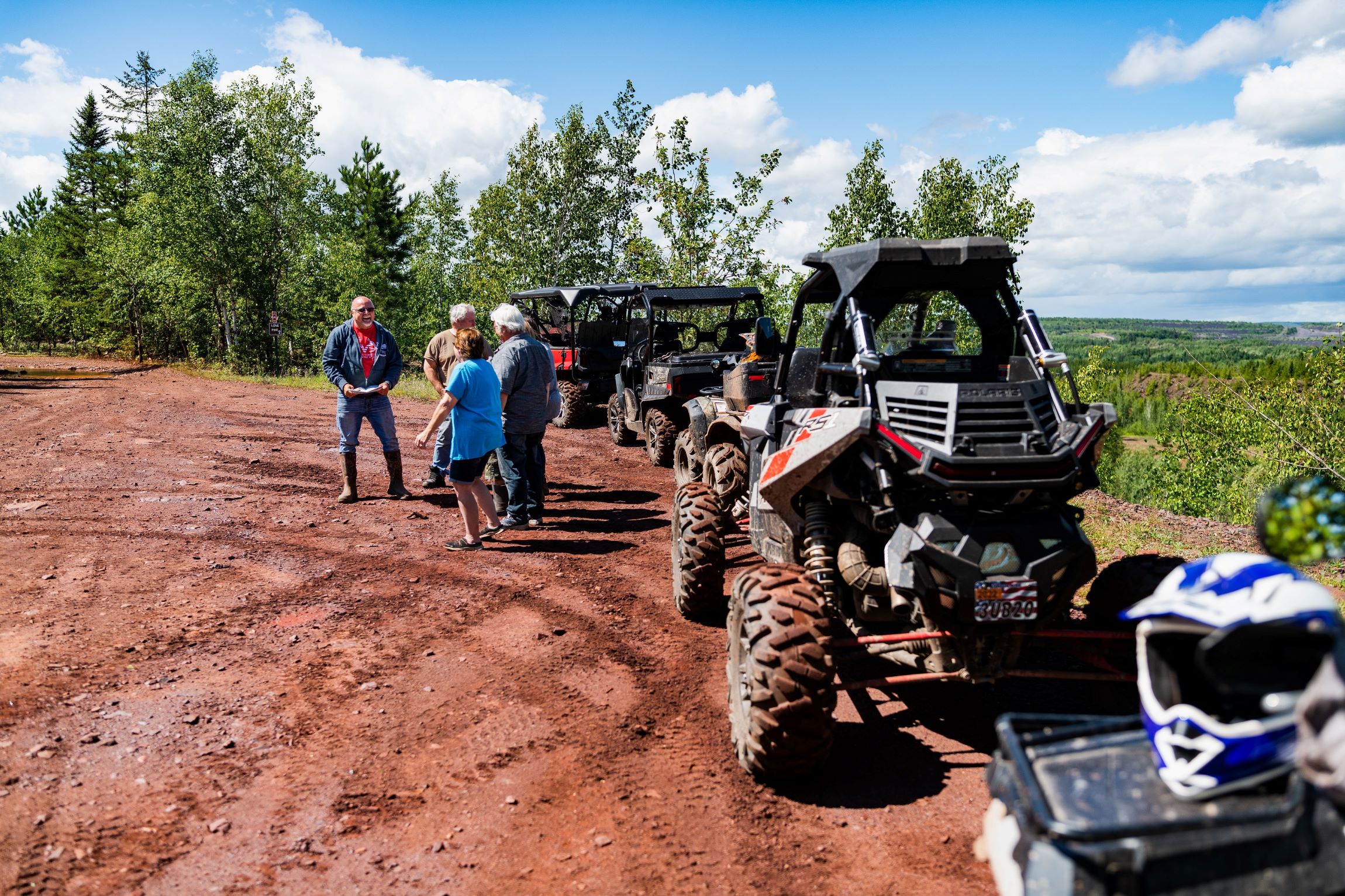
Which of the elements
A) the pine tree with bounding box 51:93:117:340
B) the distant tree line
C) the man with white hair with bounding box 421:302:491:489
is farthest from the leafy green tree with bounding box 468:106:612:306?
the pine tree with bounding box 51:93:117:340

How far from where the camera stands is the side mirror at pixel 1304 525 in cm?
163

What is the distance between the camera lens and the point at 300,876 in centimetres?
308

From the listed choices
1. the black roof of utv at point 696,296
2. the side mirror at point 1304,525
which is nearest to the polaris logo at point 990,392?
the side mirror at point 1304,525

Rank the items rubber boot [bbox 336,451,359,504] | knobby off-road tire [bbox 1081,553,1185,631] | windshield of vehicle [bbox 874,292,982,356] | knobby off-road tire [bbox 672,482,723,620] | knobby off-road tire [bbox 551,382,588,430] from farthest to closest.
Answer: knobby off-road tire [bbox 551,382,588,430] → rubber boot [bbox 336,451,359,504] → knobby off-road tire [bbox 672,482,723,620] → windshield of vehicle [bbox 874,292,982,356] → knobby off-road tire [bbox 1081,553,1185,631]

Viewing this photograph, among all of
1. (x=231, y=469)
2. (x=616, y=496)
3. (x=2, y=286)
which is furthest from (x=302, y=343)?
(x=616, y=496)

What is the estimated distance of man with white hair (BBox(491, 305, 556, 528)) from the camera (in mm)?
7586

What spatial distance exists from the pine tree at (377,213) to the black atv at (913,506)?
43380 millimetres

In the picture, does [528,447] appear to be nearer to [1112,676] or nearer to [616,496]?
[616,496]

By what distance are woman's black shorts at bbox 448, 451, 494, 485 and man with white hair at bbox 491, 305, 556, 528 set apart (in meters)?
0.69

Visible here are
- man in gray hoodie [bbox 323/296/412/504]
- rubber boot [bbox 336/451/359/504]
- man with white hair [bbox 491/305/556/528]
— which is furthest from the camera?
rubber boot [bbox 336/451/359/504]

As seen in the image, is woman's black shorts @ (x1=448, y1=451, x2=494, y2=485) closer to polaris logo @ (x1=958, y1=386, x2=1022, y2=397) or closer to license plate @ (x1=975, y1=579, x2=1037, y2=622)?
polaris logo @ (x1=958, y1=386, x2=1022, y2=397)

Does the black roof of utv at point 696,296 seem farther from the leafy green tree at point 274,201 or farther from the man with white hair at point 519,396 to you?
the leafy green tree at point 274,201

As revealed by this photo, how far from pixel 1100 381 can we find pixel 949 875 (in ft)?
107

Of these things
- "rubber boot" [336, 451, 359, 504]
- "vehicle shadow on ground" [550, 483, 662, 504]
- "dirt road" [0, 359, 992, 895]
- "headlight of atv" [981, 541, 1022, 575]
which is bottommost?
"dirt road" [0, 359, 992, 895]
